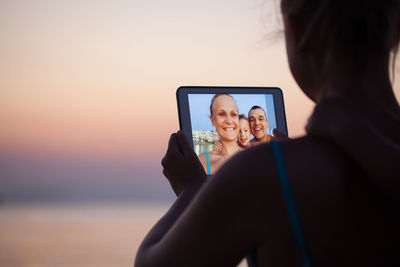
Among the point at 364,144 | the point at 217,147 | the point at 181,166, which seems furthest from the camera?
the point at 217,147

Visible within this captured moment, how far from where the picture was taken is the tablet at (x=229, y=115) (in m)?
1.06

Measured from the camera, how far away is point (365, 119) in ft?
1.63

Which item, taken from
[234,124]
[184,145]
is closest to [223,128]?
[234,124]

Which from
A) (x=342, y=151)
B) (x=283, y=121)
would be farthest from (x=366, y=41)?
(x=283, y=121)

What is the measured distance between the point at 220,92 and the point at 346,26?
632 mm

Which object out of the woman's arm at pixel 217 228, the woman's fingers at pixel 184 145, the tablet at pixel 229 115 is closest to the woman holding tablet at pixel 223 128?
the tablet at pixel 229 115

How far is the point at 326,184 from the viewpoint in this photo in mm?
461

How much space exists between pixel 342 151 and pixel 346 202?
0.06 meters

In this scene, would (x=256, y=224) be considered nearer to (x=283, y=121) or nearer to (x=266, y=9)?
(x=266, y=9)

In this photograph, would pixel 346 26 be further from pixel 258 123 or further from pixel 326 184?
pixel 258 123

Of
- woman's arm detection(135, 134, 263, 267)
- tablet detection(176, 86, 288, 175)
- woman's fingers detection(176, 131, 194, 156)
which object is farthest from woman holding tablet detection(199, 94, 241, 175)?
woman's arm detection(135, 134, 263, 267)

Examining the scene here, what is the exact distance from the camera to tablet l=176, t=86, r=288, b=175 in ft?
3.49

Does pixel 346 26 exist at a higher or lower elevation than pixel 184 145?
higher

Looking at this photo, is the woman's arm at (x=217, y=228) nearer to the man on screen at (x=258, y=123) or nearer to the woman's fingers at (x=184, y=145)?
the woman's fingers at (x=184, y=145)
